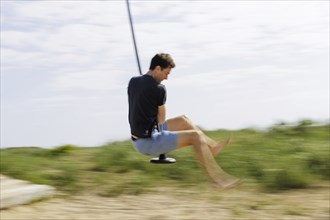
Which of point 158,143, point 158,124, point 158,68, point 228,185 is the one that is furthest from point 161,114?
point 228,185

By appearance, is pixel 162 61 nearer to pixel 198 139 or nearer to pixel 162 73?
pixel 162 73

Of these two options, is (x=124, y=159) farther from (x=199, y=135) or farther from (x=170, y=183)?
(x=199, y=135)

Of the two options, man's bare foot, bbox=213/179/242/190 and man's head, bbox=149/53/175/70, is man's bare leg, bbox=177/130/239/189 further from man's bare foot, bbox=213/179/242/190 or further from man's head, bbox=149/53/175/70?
man's head, bbox=149/53/175/70

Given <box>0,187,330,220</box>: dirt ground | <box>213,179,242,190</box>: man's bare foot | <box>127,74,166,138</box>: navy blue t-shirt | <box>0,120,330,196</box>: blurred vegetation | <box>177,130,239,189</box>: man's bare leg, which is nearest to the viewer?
<box>127,74,166,138</box>: navy blue t-shirt

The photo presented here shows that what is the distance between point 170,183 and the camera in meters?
10.4

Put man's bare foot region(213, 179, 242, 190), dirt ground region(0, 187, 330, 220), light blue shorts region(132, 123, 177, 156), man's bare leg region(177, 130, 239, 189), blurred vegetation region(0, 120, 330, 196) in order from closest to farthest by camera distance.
Answer: light blue shorts region(132, 123, 177, 156)
man's bare leg region(177, 130, 239, 189)
man's bare foot region(213, 179, 242, 190)
dirt ground region(0, 187, 330, 220)
blurred vegetation region(0, 120, 330, 196)

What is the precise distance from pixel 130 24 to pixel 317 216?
4.73m

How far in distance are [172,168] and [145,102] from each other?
6272 mm

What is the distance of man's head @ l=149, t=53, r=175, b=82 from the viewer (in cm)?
479

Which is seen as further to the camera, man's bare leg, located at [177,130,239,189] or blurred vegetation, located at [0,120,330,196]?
blurred vegetation, located at [0,120,330,196]

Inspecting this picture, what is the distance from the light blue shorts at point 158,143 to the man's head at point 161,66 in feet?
1.38

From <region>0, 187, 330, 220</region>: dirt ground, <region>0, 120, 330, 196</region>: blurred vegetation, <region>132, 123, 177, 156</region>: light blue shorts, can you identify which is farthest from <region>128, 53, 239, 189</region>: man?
<region>0, 120, 330, 196</region>: blurred vegetation

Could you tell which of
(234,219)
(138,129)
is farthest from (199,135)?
(234,219)

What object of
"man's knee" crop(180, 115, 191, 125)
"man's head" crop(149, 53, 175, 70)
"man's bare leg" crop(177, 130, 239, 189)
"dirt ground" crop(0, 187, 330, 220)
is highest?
"man's head" crop(149, 53, 175, 70)
